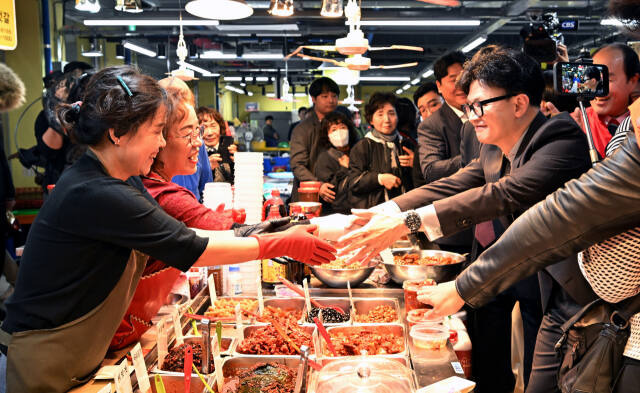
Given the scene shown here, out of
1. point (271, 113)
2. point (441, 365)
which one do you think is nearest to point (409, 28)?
point (271, 113)

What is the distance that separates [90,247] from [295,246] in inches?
27.6

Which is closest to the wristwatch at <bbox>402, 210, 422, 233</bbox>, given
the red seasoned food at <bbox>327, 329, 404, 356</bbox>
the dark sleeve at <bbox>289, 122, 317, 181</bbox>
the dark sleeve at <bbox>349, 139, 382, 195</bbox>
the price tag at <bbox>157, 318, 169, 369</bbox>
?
the red seasoned food at <bbox>327, 329, 404, 356</bbox>

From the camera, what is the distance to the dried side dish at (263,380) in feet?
5.82

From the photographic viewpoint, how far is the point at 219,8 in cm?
305

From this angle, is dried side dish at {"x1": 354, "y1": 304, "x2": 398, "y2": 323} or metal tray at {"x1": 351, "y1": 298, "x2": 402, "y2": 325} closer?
dried side dish at {"x1": 354, "y1": 304, "x2": 398, "y2": 323}

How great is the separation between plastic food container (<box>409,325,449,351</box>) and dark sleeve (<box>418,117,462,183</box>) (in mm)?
2227

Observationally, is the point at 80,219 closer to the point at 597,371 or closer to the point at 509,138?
the point at 597,371

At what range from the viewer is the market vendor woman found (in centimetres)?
154

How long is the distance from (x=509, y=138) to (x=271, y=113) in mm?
16373

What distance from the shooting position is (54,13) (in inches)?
394

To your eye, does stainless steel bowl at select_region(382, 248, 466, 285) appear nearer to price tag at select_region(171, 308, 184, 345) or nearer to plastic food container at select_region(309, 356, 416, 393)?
plastic food container at select_region(309, 356, 416, 393)

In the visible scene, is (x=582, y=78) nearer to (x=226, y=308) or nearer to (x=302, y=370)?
(x=302, y=370)

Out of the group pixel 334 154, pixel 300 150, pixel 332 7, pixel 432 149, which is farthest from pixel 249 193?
pixel 300 150

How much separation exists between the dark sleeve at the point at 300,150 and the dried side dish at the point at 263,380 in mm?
3584
